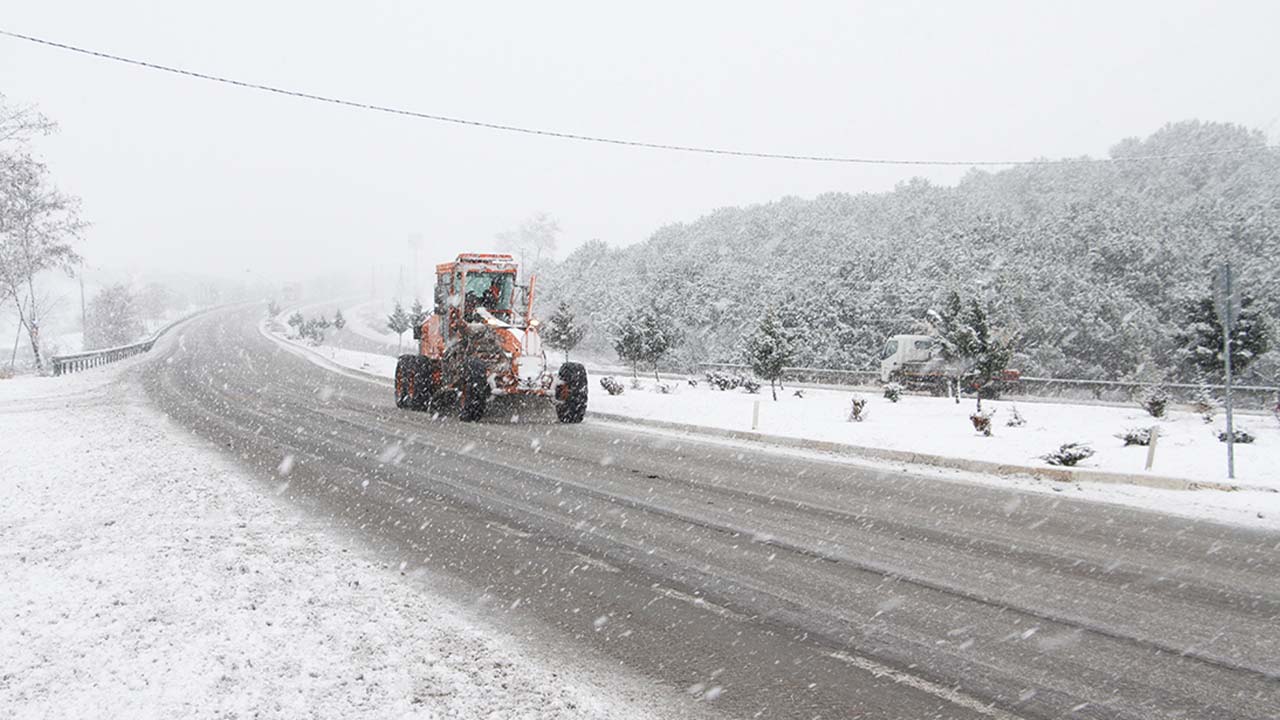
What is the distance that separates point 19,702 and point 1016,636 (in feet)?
18.2

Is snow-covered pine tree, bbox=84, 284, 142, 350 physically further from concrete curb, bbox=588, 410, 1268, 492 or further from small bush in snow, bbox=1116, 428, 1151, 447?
small bush in snow, bbox=1116, 428, 1151, 447

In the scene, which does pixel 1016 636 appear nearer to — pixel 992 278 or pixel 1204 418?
pixel 1204 418

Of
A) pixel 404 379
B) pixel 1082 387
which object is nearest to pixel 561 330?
pixel 404 379

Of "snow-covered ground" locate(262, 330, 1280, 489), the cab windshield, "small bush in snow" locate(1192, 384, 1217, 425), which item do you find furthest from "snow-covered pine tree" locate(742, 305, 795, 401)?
"small bush in snow" locate(1192, 384, 1217, 425)

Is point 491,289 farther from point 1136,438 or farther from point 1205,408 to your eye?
point 1205,408

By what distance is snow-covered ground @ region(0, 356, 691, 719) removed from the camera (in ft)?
12.3

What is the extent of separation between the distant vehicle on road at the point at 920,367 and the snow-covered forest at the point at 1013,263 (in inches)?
119

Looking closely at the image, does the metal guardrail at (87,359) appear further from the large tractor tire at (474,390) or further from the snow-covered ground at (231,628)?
the snow-covered ground at (231,628)

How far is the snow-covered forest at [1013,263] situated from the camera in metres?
39.3

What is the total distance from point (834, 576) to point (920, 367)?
26648 mm

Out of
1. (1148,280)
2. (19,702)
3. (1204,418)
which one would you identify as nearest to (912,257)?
(1148,280)

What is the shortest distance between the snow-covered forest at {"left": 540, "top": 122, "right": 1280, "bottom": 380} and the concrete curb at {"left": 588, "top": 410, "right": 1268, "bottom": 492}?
1905cm

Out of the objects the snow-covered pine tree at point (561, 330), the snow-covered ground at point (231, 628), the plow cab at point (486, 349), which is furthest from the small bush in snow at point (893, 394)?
the snow-covered pine tree at point (561, 330)

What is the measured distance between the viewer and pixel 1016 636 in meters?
4.71
